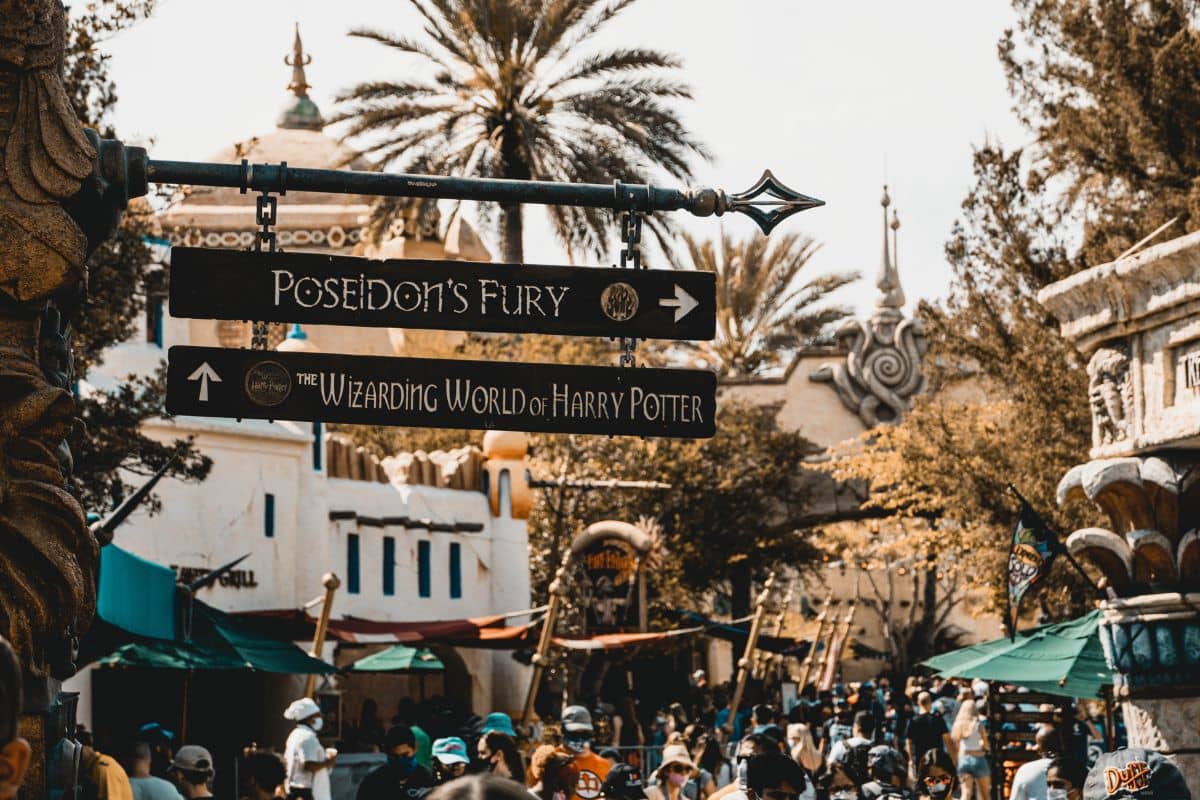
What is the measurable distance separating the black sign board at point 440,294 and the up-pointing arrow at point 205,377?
213mm

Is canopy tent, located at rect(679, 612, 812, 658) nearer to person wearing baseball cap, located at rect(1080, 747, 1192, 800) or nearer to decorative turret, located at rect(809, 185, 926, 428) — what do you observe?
decorative turret, located at rect(809, 185, 926, 428)

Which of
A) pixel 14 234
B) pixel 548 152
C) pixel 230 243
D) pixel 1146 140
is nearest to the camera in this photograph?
pixel 14 234

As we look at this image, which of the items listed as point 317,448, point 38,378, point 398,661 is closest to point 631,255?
point 38,378

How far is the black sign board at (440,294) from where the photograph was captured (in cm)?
786

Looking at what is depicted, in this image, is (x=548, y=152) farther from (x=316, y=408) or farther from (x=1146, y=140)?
(x=316, y=408)

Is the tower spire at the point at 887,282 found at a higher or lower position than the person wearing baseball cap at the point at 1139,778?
higher

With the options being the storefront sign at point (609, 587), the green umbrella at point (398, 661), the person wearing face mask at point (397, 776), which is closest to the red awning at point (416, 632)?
the green umbrella at point (398, 661)

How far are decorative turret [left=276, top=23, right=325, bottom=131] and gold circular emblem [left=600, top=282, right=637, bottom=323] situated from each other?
138 ft

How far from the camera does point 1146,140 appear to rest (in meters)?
22.8

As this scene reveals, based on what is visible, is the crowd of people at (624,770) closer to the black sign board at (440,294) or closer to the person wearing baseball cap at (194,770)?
the person wearing baseball cap at (194,770)

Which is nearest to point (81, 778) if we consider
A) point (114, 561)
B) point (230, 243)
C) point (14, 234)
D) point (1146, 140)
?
point (114, 561)

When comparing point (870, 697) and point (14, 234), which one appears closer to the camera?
point (14, 234)

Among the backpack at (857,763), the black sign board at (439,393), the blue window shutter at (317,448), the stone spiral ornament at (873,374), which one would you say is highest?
the stone spiral ornament at (873,374)

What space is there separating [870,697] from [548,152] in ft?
33.9
